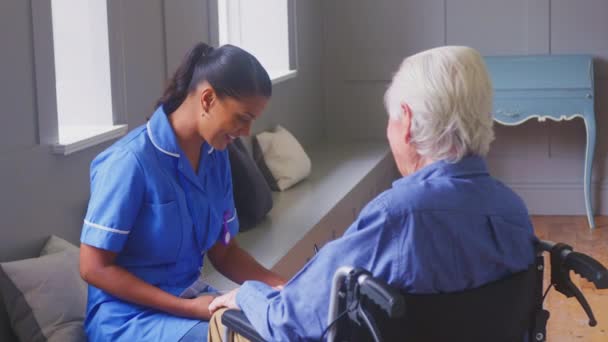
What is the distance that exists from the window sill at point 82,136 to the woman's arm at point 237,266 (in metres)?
0.60

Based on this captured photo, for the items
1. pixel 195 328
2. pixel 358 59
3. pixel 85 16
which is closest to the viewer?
pixel 195 328

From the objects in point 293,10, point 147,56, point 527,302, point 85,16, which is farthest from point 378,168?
point 527,302

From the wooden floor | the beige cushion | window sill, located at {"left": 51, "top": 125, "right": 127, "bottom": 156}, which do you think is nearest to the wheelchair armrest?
window sill, located at {"left": 51, "top": 125, "right": 127, "bottom": 156}

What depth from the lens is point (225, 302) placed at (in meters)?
2.21

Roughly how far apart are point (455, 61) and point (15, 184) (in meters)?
1.39

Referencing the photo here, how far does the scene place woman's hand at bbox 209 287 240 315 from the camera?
218 cm

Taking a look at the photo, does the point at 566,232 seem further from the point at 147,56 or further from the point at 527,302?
the point at 527,302

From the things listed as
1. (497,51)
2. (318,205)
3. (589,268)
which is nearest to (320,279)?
(589,268)

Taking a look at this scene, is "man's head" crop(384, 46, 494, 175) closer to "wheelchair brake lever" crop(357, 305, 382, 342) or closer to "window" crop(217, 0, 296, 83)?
"wheelchair brake lever" crop(357, 305, 382, 342)

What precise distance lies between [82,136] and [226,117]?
3.05ft

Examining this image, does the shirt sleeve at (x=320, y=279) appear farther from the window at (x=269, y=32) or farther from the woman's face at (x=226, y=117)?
the window at (x=269, y=32)

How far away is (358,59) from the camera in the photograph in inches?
265

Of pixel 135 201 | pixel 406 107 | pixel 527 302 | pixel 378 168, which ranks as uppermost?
pixel 406 107

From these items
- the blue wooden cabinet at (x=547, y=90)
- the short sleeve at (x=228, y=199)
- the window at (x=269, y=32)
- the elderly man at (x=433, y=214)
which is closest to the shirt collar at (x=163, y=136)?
the short sleeve at (x=228, y=199)
